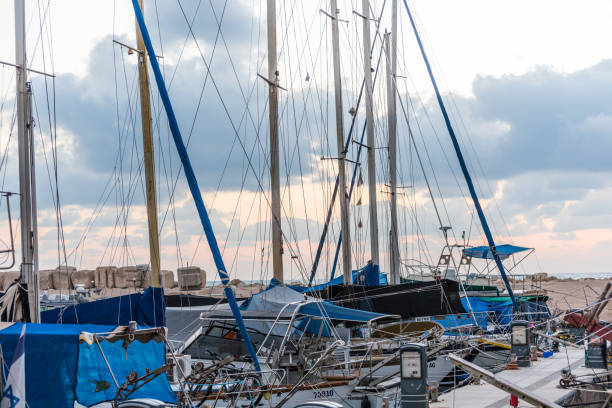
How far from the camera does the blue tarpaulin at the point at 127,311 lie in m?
17.1

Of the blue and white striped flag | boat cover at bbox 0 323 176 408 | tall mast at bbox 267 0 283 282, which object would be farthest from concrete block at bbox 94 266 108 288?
the blue and white striped flag

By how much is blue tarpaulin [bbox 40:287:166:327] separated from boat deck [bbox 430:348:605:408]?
6983 mm

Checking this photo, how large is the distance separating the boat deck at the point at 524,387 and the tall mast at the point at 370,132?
32.0 feet

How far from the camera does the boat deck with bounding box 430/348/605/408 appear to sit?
14211 millimetres

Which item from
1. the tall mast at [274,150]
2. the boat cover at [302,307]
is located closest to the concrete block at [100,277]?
the tall mast at [274,150]

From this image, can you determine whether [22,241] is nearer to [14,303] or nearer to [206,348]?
[14,303]

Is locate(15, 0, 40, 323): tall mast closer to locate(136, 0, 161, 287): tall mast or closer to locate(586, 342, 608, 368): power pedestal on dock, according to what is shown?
locate(136, 0, 161, 287): tall mast

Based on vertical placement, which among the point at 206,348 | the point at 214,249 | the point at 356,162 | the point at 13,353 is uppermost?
Answer: the point at 356,162

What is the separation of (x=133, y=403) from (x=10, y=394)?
82.8 inches

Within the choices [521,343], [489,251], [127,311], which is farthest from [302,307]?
[489,251]

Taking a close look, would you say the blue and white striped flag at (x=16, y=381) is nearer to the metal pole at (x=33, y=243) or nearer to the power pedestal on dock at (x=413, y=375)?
the metal pole at (x=33, y=243)

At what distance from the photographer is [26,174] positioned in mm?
13969

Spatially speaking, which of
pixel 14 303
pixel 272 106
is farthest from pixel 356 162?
pixel 14 303

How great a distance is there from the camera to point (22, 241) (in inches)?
540
